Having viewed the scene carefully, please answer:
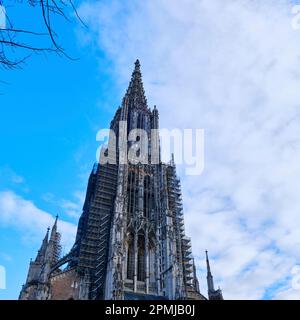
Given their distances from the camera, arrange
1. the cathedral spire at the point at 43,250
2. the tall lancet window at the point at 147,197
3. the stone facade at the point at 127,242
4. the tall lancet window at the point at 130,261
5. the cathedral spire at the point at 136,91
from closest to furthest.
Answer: the stone facade at the point at 127,242, the tall lancet window at the point at 130,261, the cathedral spire at the point at 43,250, the tall lancet window at the point at 147,197, the cathedral spire at the point at 136,91

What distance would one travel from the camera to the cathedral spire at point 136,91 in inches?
1807

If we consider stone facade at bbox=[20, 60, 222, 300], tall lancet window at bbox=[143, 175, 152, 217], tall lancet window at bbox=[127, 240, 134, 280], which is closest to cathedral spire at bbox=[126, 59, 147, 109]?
stone facade at bbox=[20, 60, 222, 300]

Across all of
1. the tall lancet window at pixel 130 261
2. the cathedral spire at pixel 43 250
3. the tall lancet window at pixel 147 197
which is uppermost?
the tall lancet window at pixel 147 197

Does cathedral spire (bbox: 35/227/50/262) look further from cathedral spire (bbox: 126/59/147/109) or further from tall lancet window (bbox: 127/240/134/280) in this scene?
cathedral spire (bbox: 126/59/147/109)

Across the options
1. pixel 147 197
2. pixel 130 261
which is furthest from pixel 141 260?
pixel 147 197

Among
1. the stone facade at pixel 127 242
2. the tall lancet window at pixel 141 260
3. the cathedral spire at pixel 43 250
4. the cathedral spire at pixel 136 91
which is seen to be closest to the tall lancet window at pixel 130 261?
Result: the stone facade at pixel 127 242

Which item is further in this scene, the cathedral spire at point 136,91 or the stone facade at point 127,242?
the cathedral spire at point 136,91

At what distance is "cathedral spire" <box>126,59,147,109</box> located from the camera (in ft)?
151

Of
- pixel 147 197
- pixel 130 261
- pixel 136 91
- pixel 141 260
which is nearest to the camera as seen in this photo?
pixel 130 261

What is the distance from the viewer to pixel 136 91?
49.6 metres

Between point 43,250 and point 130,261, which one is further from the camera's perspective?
point 43,250

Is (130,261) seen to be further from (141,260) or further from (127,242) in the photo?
(127,242)

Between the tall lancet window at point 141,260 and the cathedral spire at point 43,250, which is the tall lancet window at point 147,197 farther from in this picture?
the cathedral spire at point 43,250
